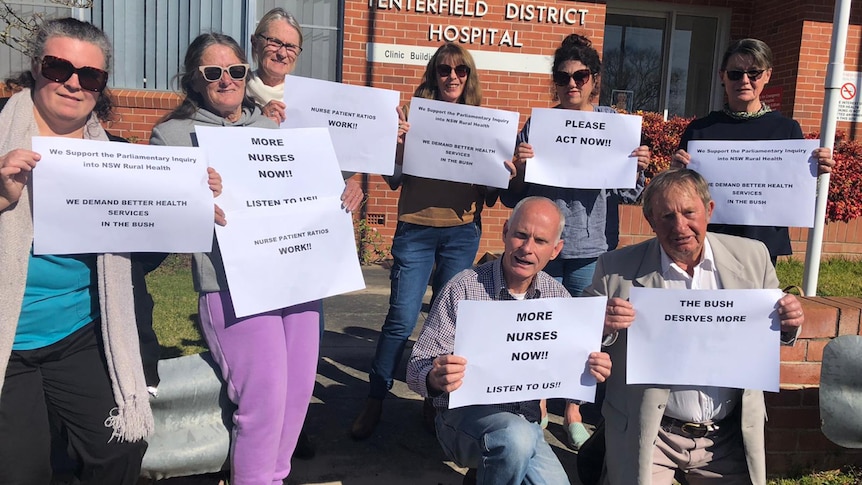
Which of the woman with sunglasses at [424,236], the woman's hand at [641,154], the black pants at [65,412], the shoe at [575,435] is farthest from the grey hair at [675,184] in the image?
the black pants at [65,412]

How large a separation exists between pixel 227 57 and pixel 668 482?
94.9 inches

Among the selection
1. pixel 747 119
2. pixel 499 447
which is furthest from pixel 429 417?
pixel 747 119

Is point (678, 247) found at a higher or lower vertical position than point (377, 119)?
lower

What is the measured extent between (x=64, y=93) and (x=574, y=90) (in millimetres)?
2336

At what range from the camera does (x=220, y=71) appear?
2.55m

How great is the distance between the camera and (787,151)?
10.2 feet

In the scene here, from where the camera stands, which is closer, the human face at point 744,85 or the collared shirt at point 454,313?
the collared shirt at point 454,313

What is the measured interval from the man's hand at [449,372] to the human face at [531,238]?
0.46m

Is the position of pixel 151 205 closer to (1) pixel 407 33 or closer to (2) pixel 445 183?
(2) pixel 445 183

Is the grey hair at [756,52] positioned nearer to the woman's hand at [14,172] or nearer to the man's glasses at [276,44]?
the man's glasses at [276,44]

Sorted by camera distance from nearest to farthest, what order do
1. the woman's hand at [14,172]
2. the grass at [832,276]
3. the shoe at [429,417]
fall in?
the woman's hand at [14,172] → the shoe at [429,417] → the grass at [832,276]

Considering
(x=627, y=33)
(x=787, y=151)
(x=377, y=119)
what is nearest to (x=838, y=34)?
(x=787, y=151)

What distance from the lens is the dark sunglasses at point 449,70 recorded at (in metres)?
3.36

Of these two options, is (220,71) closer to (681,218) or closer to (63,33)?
(63,33)
